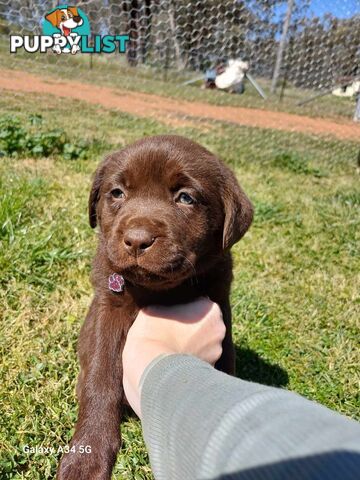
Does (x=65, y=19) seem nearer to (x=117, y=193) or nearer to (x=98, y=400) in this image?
(x=117, y=193)

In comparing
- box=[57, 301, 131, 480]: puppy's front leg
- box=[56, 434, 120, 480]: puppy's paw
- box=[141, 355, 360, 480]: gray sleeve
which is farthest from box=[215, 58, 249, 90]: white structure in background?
box=[141, 355, 360, 480]: gray sleeve

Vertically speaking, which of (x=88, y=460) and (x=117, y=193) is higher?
(x=117, y=193)

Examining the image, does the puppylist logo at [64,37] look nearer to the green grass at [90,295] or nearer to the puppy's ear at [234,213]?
the green grass at [90,295]

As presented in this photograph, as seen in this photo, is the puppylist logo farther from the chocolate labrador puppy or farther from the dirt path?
the chocolate labrador puppy

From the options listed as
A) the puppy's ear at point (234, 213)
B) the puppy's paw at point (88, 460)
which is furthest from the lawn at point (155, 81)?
the puppy's paw at point (88, 460)

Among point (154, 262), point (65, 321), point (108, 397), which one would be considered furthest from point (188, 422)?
point (65, 321)

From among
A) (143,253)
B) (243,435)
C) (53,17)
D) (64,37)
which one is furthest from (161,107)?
(243,435)

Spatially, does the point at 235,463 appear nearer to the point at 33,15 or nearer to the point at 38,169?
the point at 38,169
